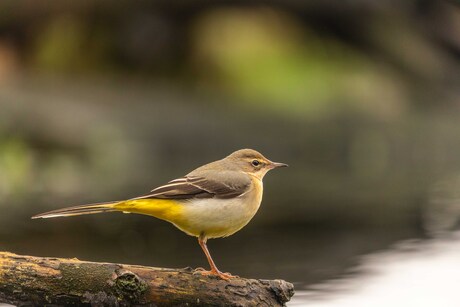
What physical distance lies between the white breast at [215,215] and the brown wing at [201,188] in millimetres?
50

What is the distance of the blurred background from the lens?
57.5 ft

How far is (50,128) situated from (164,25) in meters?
3.25

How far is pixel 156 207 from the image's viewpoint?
6.95 meters

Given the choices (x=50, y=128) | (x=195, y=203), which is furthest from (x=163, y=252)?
(x=50, y=128)

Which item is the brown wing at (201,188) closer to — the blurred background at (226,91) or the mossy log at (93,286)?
the mossy log at (93,286)

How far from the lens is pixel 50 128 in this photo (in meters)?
17.7

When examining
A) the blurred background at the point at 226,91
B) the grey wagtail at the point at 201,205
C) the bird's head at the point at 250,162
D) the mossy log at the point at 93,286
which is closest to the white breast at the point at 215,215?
the grey wagtail at the point at 201,205

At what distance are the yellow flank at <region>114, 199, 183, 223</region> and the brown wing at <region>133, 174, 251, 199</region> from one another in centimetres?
4

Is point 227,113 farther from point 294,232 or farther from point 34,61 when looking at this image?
point 294,232

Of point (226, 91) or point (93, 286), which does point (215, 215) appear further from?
point (226, 91)

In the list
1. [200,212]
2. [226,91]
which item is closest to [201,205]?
[200,212]

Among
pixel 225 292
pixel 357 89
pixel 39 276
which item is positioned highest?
pixel 357 89

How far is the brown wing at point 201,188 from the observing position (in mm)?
6996

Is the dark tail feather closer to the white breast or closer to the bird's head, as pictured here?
the white breast
